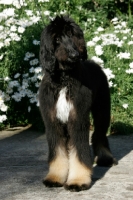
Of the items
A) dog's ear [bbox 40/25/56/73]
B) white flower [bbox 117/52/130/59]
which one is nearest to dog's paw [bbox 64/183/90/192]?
dog's ear [bbox 40/25/56/73]

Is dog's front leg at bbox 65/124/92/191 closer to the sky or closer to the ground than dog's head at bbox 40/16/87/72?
closer to the ground

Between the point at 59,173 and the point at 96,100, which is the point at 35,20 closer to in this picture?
the point at 96,100

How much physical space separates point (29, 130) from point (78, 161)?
9.42ft

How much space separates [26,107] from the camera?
748cm

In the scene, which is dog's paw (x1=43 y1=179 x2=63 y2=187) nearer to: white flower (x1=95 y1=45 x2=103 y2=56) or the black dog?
the black dog

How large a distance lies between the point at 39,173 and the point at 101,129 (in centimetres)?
84

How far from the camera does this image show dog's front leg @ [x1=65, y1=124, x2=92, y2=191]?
4.44 metres

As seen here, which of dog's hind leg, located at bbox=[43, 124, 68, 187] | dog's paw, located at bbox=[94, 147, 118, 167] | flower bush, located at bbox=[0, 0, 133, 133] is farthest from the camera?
flower bush, located at bbox=[0, 0, 133, 133]

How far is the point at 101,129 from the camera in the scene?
17.6 feet

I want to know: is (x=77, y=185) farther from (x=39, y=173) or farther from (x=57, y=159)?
(x=39, y=173)

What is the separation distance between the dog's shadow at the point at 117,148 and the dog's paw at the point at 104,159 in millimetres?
65

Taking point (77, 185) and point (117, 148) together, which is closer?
point (77, 185)

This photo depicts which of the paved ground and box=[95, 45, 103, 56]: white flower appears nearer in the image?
the paved ground

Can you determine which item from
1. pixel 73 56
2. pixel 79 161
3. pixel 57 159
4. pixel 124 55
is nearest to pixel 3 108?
pixel 124 55
